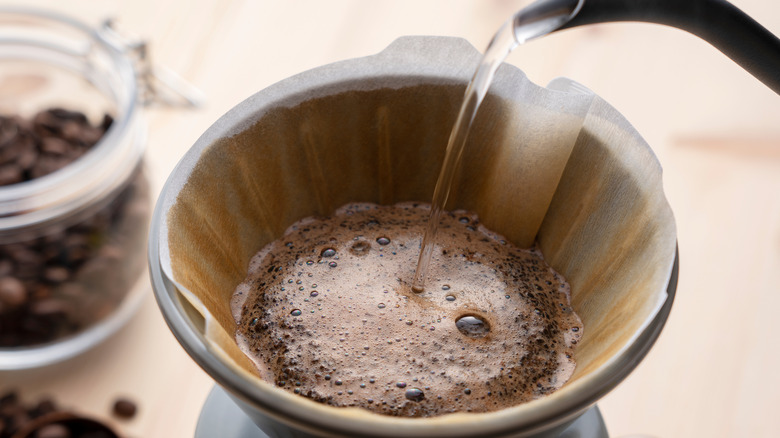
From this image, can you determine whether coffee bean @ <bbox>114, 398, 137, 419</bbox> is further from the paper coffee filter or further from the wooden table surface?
the paper coffee filter

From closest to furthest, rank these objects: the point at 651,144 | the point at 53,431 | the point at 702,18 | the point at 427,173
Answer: the point at 702,18
the point at 427,173
the point at 53,431
the point at 651,144

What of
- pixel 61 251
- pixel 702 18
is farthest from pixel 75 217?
pixel 702 18

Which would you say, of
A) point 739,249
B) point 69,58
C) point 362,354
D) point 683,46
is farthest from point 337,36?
point 362,354

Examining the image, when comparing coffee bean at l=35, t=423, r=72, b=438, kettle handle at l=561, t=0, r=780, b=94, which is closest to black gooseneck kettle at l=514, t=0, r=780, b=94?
kettle handle at l=561, t=0, r=780, b=94

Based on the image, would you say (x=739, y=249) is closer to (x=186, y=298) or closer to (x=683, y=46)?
(x=683, y=46)

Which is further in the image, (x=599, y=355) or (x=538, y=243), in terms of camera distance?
(x=538, y=243)

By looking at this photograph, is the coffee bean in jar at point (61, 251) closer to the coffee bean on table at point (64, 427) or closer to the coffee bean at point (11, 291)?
the coffee bean at point (11, 291)

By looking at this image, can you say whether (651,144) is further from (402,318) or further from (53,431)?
(53,431)
